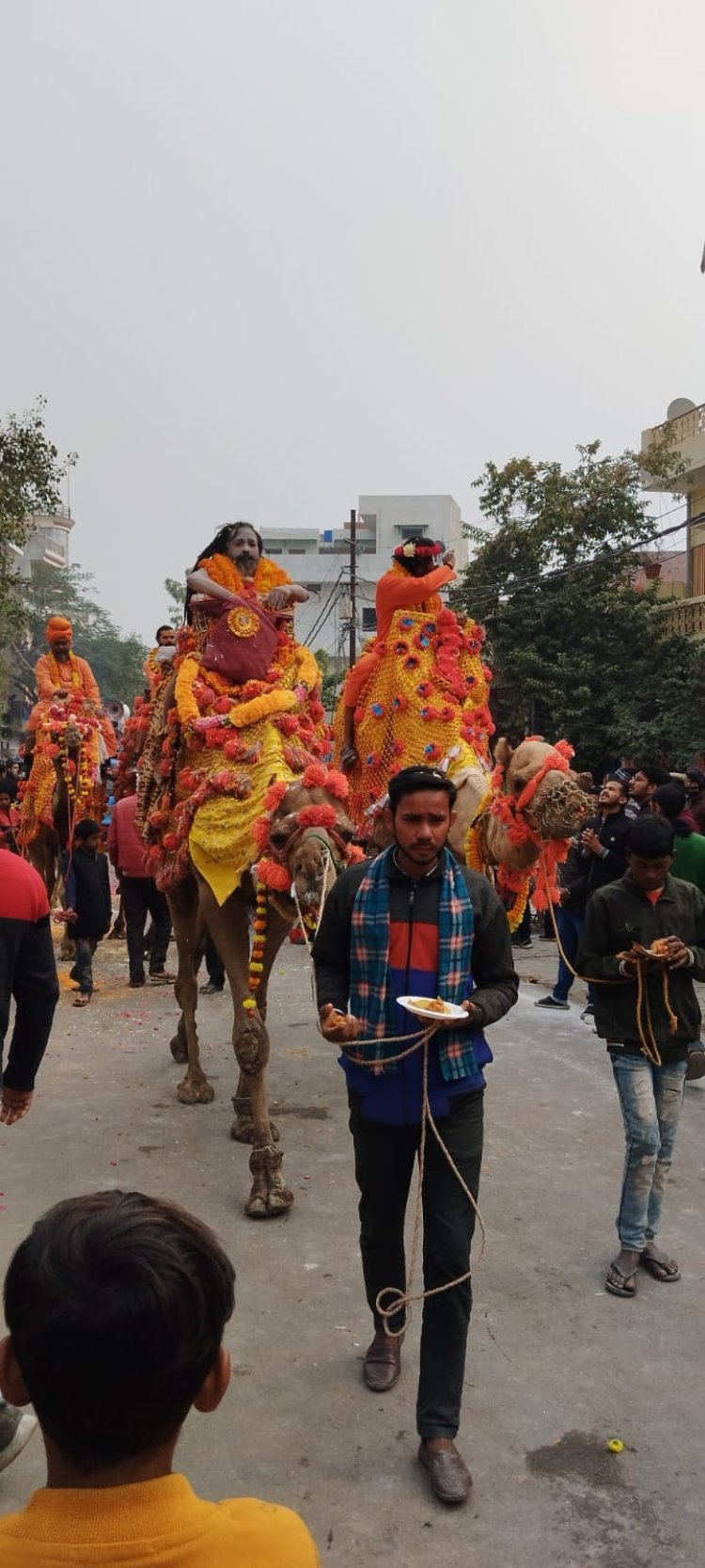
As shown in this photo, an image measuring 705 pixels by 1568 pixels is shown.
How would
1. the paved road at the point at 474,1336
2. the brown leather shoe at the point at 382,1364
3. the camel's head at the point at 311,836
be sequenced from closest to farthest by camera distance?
the paved road at the point at 474,1336, the brown leather shoe at the point at 382,1364, the camel's head at the point at 311,836

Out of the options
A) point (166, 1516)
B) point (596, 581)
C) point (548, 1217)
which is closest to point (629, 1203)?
point (548, 1217)

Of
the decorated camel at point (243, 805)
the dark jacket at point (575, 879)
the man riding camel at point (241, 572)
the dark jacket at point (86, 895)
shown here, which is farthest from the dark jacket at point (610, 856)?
the dark jacket at point (86, 895)

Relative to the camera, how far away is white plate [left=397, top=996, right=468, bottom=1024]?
2824 millimetres

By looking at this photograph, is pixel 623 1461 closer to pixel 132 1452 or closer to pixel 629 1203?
pixel 629 1203

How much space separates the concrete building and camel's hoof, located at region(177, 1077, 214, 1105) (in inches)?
589

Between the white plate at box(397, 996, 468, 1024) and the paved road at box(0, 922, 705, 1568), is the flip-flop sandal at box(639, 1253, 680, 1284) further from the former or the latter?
the white plate at box(397, 996, 468, 1024)

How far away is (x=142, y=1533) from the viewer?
1.15 m

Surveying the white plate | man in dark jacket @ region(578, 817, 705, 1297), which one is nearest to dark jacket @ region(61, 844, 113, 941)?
man in dark jacket @ region(578, 817, 705, 1297)

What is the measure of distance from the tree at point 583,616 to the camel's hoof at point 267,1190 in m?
14.2

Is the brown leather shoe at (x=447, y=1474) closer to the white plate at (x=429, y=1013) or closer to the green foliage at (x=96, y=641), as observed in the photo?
the white plate at (x=429, y=1013)

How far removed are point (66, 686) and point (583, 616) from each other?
38.1 ft

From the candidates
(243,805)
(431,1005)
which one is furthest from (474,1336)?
(243,805)

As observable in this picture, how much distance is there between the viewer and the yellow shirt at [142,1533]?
1.13 m

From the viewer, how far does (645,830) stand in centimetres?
396
